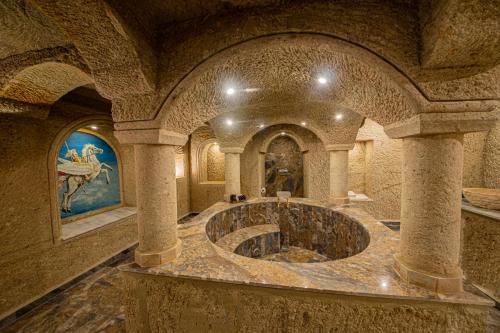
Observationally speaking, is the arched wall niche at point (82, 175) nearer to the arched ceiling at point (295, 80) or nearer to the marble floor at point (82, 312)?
the marble floor at point (82, 312)

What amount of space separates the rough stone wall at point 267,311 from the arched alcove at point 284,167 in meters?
6.63

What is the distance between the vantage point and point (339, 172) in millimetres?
4777

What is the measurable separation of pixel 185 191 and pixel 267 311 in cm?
673

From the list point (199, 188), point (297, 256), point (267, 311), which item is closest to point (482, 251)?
point (297, 256)

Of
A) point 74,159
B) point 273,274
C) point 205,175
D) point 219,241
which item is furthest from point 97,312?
point 205,175

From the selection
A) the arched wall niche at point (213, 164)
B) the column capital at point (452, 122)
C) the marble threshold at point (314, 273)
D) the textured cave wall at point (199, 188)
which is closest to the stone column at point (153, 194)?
the marble threshold at point (314, 273)

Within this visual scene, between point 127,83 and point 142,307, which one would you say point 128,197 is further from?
point 127,83

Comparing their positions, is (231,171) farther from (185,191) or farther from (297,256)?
(185,191)

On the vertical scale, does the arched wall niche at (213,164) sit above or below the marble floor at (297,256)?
above

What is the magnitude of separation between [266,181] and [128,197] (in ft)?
17.6

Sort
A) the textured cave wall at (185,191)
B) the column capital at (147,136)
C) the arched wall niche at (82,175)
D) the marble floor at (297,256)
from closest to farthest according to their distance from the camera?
the column capital at (147,136), the arched wall niche at (82,175), the marble floor at (297,256), the textured cave wall at (185,191)

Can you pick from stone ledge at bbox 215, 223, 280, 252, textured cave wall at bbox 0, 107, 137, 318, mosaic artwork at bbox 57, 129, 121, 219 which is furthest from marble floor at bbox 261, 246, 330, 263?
mosaic artwork at bbox 57, 129, 121, 219

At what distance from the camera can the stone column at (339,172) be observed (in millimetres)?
4719

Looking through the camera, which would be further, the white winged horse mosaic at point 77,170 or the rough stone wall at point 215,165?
the rough stone wall at point 215,165
